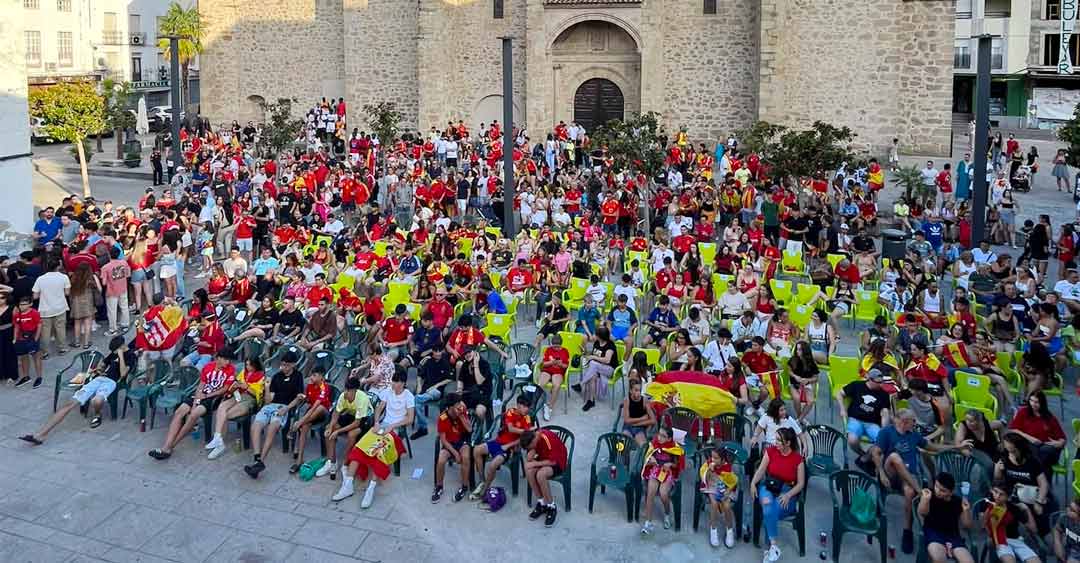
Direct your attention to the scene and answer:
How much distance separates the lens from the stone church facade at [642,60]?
26.8 m

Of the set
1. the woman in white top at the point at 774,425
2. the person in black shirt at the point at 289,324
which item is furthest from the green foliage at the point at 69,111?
the woman in white top at the point at 774,425

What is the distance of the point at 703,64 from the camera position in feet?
93.9

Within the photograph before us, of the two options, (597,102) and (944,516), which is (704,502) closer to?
(944,516)

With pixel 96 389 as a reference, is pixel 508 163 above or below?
above

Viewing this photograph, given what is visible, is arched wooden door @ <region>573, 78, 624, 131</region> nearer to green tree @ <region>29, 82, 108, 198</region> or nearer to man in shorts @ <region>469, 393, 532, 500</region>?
green tree @ <region>29, 82, 108, 198</region>

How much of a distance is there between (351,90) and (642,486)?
88.0ft

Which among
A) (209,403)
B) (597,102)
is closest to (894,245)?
(209,403)

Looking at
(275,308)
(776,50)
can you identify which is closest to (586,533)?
(275,308)

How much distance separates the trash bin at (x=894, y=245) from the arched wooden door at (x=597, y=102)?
14.5 metres

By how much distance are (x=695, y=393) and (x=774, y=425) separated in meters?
1.14

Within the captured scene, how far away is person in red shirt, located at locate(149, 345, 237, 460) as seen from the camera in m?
10.3

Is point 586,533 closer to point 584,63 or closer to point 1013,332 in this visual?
point 1013,332

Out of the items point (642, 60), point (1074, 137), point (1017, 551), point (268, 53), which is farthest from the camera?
point (268, 53)

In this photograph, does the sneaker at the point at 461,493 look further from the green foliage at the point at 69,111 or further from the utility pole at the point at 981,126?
the green foliage at the point at 69,111
